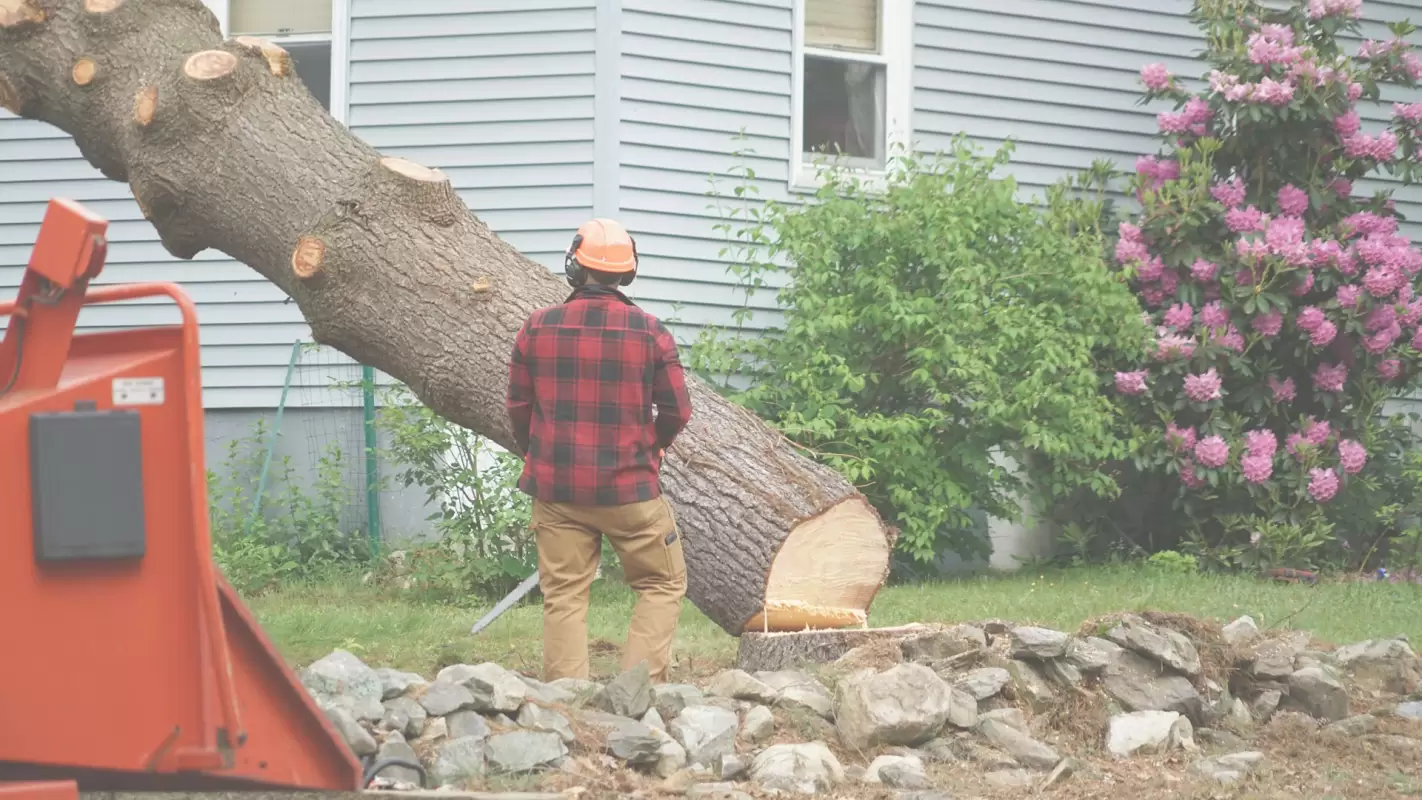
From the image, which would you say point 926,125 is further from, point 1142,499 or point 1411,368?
point 1411,368

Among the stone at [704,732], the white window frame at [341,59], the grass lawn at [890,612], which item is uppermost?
the white window frame at [341,59]

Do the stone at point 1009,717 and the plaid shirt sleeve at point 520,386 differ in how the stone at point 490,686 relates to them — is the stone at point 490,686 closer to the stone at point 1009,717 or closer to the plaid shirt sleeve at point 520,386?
the plaid shirt sleeve at point 520,386

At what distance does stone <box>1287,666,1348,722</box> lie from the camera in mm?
5832

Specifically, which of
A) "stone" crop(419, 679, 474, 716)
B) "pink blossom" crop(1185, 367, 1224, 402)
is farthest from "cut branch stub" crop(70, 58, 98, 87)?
"pink blossom" crop(1185, 367, 1224, 402)

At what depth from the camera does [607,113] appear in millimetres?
10289

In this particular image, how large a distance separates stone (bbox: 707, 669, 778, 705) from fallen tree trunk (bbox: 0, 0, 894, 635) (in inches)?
28.0

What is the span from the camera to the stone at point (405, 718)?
4.36 metres

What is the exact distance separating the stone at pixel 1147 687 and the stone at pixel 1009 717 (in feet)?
1.58

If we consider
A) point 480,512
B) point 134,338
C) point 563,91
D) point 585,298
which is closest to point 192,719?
point 134,338

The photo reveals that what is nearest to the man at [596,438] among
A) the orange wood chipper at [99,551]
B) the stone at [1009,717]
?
the stone at [1009,717]

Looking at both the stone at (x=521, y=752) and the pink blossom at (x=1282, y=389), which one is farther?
the pink blossom at (x=1282, y=389)

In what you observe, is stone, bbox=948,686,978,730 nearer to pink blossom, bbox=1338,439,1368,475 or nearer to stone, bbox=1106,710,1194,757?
stone, bbox=1106,710,1194,757

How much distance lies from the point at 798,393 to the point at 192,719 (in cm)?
778

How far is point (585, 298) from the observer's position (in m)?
5.63
